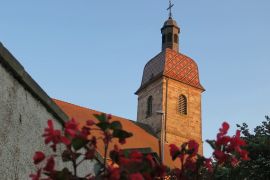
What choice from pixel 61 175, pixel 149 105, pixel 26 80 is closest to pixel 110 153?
pixel 61 175

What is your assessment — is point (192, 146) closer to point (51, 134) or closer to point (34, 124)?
point (51, 134)

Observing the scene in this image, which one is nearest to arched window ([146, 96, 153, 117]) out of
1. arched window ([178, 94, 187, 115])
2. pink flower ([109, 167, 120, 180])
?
arched window ([178, 94, 187, 115])

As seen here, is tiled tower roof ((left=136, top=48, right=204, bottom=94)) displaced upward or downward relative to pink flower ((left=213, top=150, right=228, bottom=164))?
upward

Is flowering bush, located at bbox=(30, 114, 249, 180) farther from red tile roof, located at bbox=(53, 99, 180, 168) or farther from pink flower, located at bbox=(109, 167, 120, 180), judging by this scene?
red tile roof, located at bbox=(53, 99, 180, 168)

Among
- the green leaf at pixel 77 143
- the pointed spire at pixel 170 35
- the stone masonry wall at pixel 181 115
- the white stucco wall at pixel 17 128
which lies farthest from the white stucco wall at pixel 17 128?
the pointed spire at pixel 170 35

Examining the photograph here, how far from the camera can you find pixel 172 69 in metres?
32.6

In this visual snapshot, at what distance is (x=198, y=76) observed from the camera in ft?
112

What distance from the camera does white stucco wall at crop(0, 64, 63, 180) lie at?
393 cm

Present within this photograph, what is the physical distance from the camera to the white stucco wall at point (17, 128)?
3926mm

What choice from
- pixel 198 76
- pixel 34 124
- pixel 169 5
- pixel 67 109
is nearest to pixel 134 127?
pixel 67 109

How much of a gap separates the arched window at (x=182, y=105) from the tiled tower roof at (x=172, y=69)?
124 cm

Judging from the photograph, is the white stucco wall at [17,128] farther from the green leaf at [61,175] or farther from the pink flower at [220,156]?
the pink flower at [220,156]

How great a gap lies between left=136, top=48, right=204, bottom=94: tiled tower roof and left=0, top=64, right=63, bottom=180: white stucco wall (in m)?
27.2

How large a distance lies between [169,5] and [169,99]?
36.6 feet
